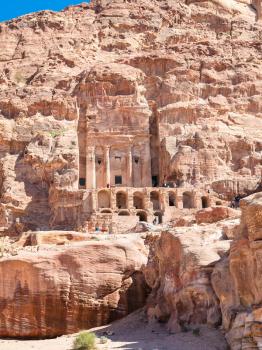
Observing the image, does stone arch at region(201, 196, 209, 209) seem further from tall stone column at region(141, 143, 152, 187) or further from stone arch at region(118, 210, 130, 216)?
tall stone column at region(141, 143, 152, 187)

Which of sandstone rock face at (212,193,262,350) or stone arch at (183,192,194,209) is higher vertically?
stone arch at (183,192,194,209)

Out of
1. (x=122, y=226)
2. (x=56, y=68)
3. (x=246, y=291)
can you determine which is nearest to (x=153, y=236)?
(x=246, y=291)

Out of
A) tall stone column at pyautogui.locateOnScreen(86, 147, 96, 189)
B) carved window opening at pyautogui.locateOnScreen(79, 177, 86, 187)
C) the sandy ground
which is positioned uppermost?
tall stone column at pyautogui.locateOnScreen(86, 147, 96, 189)

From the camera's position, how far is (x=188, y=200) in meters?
56.6

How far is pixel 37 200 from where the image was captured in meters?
60.5

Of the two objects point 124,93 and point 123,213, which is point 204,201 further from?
point 124,93

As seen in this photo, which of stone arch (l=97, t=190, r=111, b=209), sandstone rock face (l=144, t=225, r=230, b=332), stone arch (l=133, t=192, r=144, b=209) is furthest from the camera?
stone arch (l=133, t=192, r=144, b=209)

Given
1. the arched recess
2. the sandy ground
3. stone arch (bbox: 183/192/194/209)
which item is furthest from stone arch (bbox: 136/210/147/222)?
the sandy ground

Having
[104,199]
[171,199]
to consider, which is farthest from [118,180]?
[171,199]

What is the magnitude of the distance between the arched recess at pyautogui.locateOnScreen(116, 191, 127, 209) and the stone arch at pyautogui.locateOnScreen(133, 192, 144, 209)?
103 centimetres

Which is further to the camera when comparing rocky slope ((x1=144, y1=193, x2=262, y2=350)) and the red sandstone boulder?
the red sandstone boulder

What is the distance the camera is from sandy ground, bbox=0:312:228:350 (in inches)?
758

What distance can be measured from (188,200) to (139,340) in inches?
1414

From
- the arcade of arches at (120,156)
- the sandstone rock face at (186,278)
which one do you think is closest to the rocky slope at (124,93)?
the arcade of arches at (120,156)
